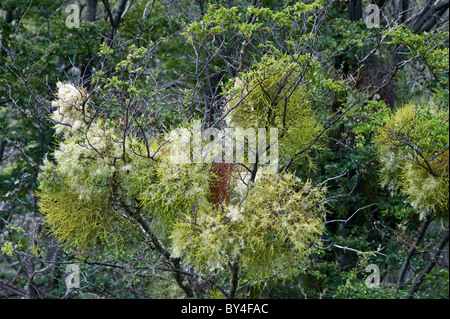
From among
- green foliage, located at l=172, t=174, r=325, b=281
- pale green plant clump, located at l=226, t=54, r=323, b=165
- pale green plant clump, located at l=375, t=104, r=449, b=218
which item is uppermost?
pale green plant clump, located at l=226, t=54, r=323, b=165

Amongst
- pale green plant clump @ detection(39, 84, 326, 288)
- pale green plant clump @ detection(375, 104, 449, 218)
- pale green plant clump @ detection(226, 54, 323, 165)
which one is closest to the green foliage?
pale green plant clump @ detection(39, 84, 326, 288)

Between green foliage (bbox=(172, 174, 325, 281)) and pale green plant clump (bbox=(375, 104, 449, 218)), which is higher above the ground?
pale green plant clump (bbox=(375, 104, 449, 218))

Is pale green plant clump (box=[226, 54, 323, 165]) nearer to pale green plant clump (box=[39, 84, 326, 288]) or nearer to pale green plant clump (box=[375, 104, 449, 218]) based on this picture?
pale green plant clump (box=[39, 84, 326, 288])

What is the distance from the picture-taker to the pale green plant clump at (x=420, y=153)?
2.03 metres

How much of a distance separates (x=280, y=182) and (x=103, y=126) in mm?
797

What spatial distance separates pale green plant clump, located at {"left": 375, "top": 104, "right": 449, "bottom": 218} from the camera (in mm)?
2031

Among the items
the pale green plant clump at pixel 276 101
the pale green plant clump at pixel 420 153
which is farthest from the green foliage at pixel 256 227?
the pale green plant clump at pixel 420 153

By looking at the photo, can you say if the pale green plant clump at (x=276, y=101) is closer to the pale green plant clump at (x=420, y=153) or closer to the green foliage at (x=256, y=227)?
the green foliage at (x=256, y=227)

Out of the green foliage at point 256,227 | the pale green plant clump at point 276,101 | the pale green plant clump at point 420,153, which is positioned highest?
the pale green plant clump at point 276,101

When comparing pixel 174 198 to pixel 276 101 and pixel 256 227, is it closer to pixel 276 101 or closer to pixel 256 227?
pixel 256 227

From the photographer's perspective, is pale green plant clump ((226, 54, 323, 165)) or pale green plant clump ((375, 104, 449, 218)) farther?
pale green plant clump ((226, 54, 323, 165))

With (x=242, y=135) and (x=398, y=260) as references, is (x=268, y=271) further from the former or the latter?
(x=398, y=260)
